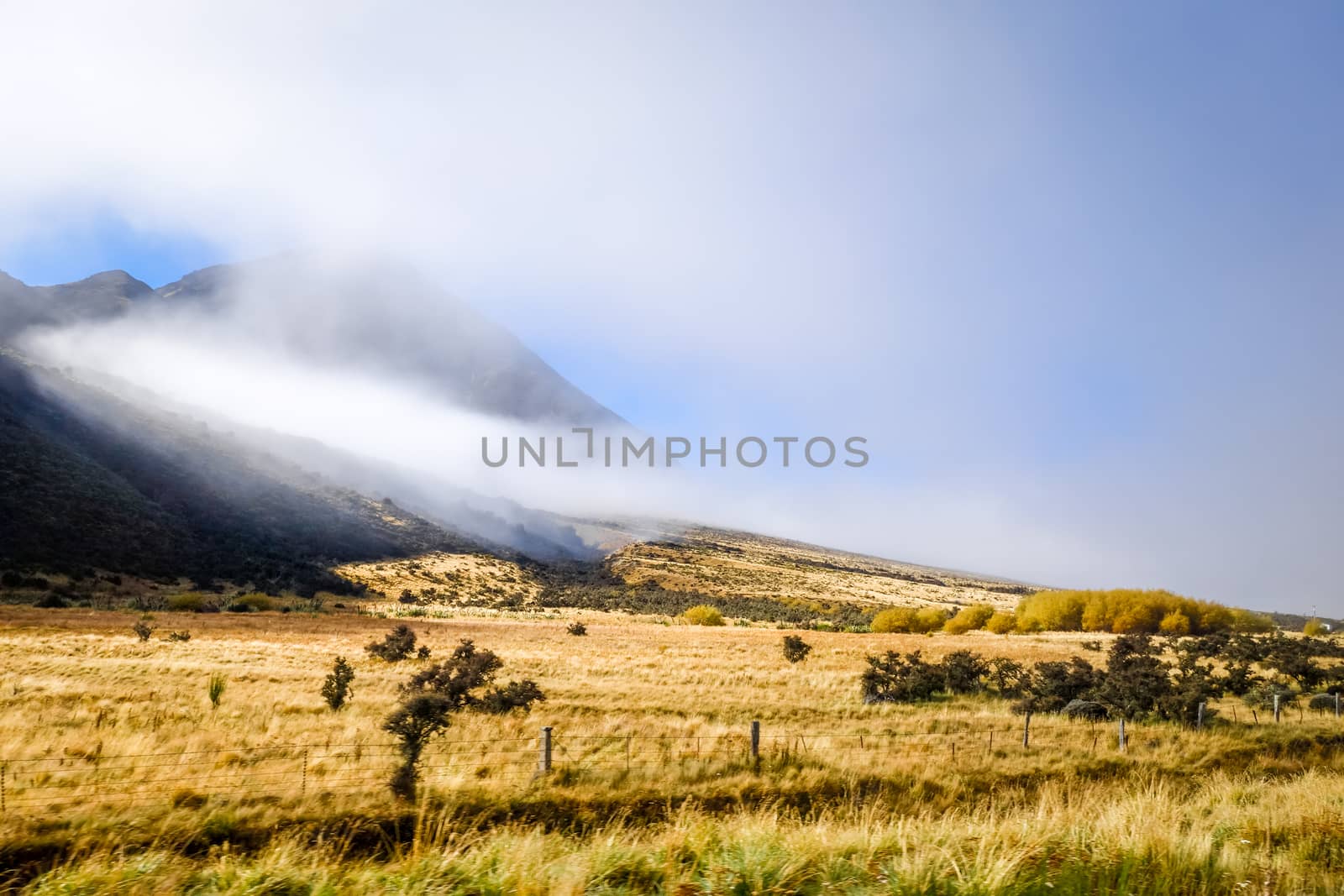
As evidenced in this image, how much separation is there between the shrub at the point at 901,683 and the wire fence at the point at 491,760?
18.7 ft

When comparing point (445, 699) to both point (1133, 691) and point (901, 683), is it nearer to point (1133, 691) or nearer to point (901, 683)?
point (901, 683)

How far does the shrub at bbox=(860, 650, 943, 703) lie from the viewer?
81.1 feet

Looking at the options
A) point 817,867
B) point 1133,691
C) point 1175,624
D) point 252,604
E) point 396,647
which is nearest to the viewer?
point 817,867

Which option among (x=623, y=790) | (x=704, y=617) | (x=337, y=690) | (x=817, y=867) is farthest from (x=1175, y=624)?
(x=817, y=867)

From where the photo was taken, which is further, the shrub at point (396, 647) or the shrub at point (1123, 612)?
the shrub at point (1123, 612)

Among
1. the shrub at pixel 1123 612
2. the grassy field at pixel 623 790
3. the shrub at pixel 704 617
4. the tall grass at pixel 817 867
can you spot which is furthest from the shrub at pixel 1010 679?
the shrub at pixel 1123 612

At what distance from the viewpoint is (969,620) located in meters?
79.2

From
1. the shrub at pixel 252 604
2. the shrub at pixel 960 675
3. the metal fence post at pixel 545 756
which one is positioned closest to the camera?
the metal fence post at pixel 545 756

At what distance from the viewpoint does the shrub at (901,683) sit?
24.7 meters

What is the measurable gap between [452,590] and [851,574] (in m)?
118

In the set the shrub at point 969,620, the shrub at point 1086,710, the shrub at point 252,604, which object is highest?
the shrub at point 1086,710

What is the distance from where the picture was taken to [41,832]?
732 cm

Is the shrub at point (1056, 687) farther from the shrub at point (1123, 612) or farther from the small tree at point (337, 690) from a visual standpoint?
the shrub at point (1123, 612)

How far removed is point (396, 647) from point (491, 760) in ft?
63.0
